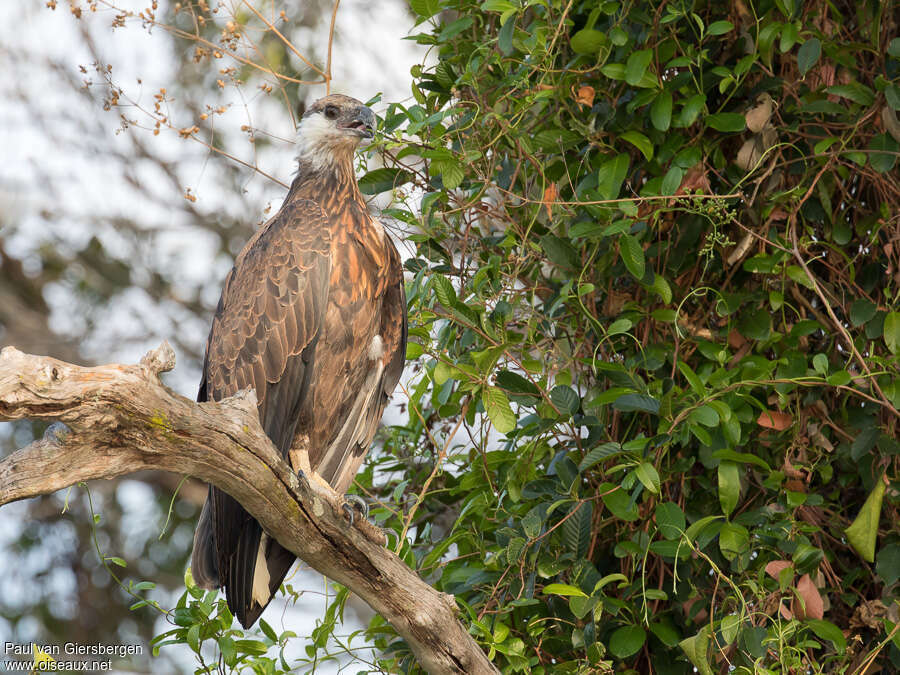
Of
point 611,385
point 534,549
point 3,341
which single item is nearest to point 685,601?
point 534,549

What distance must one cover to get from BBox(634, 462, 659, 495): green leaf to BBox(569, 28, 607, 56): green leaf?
3.33ft

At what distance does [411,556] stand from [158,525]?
12.6 feet

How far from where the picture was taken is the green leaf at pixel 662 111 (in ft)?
7.04

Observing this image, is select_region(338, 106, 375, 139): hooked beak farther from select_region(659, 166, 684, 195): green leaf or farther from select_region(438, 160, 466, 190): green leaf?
select_region(659, 166, 684, 195): green leaf

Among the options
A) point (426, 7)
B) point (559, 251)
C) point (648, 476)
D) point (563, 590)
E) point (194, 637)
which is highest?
point (426, 7)

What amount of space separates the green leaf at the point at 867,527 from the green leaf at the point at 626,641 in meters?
0.54

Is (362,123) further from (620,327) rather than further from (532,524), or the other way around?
(532,524)

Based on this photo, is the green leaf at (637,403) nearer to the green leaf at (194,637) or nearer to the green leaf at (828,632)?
the green leaf at (828,632)

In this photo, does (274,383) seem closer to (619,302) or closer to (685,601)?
(619,302)

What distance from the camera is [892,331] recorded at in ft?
6.98

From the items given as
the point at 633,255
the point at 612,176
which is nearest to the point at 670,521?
the point at 633,255

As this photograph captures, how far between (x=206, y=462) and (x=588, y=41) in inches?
53.0

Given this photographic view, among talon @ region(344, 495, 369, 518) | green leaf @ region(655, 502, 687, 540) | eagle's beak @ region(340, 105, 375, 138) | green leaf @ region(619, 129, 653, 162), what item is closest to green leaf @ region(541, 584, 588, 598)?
green leaf @ region(655, 502, 687, 540)

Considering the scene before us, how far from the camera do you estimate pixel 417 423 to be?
2.84m
